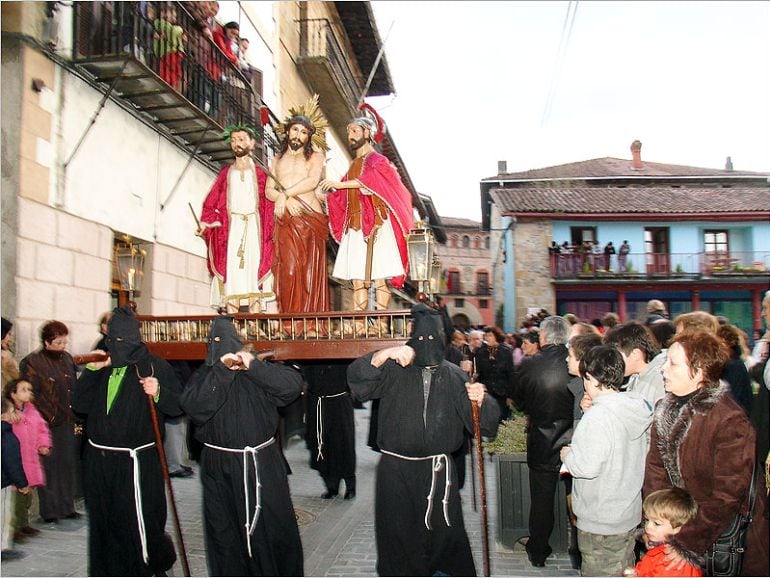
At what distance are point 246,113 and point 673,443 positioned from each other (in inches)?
344

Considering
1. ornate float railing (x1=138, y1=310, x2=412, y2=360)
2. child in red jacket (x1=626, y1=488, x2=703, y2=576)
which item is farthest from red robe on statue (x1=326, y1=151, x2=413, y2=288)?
child in red jacket (x1=626, y1=488, x2=703, y2=576)

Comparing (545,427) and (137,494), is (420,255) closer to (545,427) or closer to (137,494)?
(545,427)

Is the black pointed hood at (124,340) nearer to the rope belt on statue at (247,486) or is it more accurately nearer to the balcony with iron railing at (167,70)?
the rope belt on statue at (247,486)

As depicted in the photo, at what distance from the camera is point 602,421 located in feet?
10.7

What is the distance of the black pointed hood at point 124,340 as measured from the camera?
4.26 meters

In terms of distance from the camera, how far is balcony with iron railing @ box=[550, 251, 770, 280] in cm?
1182

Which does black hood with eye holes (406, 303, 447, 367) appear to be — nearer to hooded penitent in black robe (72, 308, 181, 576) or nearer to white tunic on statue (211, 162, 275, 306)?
hooded penitent in black robe (72, 308, 181, 576)

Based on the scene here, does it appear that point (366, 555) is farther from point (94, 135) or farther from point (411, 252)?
point (94, 135)

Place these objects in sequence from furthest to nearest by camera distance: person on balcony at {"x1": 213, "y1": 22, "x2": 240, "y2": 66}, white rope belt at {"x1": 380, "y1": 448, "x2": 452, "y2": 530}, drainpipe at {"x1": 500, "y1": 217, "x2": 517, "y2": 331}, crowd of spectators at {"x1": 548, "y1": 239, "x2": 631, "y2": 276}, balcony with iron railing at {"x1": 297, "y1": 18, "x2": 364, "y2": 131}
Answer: drainpipe at {"x1": 500, "y1": 217, "x2": 517, "y2": 331} → crowd of spectators at {"x1": 548, "y1": 239, "x2": 631, "y2": 276} → balcony with iron railing at {"x1": 297, "y1": 18, "x2": 364, "y2": 131} → person on balcony at {"x1": 213, "y1": 22, "x2": 240, "y2": 66} → white rope belt at {"x1": 380, "y1": 448, "x2": 452, "y2": 530}

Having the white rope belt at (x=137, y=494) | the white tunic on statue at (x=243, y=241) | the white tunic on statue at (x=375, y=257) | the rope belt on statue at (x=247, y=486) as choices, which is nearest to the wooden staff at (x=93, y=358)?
the white rope belt at (x=137, y=494)

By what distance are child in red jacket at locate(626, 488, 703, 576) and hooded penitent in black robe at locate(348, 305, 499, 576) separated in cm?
110

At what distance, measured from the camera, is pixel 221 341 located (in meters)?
3.98

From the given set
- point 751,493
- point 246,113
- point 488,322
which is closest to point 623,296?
point 246,113

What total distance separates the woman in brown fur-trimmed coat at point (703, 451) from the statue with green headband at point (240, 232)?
345 centimetres
